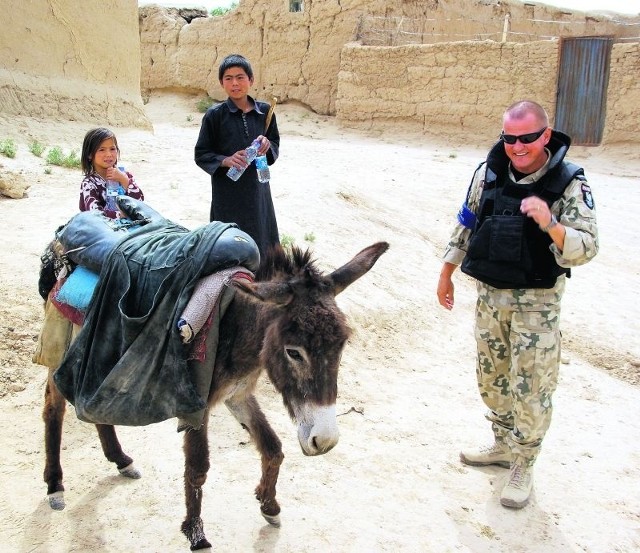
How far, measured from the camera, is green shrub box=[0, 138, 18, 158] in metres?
7.19

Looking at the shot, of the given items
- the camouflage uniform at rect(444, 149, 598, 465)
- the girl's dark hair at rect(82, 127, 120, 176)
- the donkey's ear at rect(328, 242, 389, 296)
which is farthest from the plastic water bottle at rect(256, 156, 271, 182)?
the donkey's ear at rect(328, 242, 389, 296)

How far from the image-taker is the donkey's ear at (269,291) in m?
2.41

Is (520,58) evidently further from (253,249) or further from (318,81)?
(253,249)

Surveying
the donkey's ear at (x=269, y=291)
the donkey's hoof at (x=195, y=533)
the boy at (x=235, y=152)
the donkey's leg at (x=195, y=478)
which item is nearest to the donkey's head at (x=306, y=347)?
the donkey's ear at (x=269, y=291)

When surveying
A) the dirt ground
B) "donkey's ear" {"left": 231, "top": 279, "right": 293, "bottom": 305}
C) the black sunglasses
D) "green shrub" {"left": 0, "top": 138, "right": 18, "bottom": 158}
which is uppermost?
the black sunglasses

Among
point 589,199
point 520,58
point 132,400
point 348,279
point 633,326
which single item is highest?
point 520,58

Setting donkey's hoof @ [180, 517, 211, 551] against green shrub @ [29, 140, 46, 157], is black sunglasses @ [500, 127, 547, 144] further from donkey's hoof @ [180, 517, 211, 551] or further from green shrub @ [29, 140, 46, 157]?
green shrub @ [29, 140, 46, 157]

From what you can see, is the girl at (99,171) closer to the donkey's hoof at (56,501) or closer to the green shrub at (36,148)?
the donkey's hoof at (56,501)

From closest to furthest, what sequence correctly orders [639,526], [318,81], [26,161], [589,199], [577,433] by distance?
[589,199] < [639,526] < [577,433] < [26,161] < [318,81]

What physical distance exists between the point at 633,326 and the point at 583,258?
4106mm

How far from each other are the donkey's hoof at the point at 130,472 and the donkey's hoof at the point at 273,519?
2.72 ft

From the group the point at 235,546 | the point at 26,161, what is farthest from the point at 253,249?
the point at 26,161

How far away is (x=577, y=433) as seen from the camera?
4.38 metres

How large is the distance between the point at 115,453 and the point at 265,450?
3.12ft
